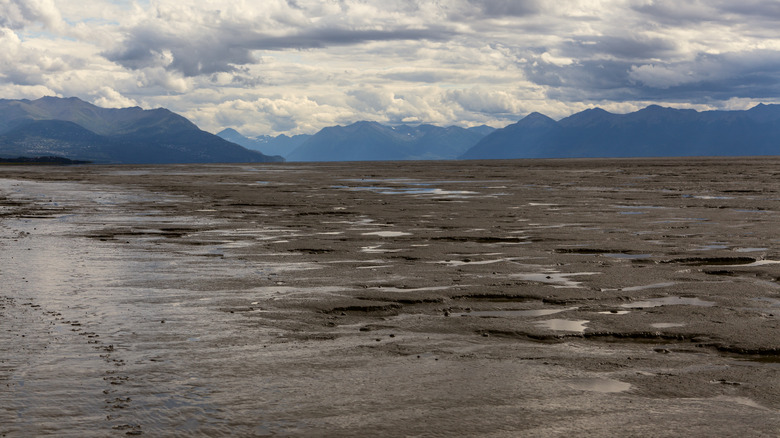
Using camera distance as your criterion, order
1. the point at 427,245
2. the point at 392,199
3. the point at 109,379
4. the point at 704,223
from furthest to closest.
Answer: the point at 392,199 → the point at 704,223 → the point at 427,245 → the point at 109,379

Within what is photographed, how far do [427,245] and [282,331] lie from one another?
474 inches

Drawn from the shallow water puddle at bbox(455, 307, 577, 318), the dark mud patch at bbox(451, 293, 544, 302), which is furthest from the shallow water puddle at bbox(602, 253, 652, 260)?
the shallow water puddle at bbox(455, 307, 577, 318)

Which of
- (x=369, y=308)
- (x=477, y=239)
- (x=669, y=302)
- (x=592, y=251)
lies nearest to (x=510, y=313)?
(x=369, y=308)

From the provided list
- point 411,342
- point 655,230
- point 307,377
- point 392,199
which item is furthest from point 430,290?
point 392,199

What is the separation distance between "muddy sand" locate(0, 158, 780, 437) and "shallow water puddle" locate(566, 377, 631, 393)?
0.05m

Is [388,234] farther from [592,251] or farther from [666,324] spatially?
[666,324]

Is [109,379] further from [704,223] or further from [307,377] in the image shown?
[704,223]

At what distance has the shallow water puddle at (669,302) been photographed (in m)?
14.1

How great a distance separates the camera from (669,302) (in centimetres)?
1441

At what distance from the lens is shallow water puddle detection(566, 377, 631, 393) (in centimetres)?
902

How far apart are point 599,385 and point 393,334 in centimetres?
387

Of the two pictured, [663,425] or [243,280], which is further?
[243,280]

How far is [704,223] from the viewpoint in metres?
29.7

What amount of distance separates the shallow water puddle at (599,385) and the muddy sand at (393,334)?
5 centimetres
